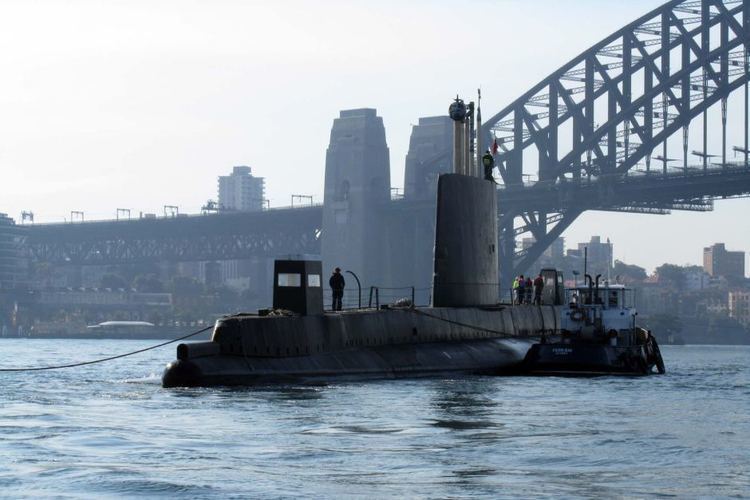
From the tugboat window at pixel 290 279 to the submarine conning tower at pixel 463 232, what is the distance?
7.31m

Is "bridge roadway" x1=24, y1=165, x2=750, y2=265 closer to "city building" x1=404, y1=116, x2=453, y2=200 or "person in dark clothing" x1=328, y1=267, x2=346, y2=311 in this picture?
"city building" x1=404, y1=116, x2=453, y2=200

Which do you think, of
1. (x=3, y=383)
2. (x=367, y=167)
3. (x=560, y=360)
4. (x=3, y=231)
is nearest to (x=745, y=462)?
(x=560, y=360)

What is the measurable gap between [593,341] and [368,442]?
18.2m

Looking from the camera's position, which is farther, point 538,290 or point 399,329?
point 538,290

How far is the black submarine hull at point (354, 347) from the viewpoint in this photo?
102ft

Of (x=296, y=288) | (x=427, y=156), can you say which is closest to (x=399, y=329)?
(x=296, y=288)

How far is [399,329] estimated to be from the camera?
3747 cm

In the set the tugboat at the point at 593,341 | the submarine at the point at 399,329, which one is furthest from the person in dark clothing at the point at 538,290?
the tugboat at the point at 593,341

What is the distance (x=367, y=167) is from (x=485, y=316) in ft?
301

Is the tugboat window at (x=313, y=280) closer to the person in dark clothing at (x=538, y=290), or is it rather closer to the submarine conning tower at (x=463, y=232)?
the submarine conning tower at (x=463, y=232)

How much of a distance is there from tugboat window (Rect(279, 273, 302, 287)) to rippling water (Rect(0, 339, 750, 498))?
2.90m

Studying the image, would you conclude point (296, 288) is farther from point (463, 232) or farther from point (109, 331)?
point (109, 331)

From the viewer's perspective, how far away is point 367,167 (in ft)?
437

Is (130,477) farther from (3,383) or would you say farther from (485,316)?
(485,316)
